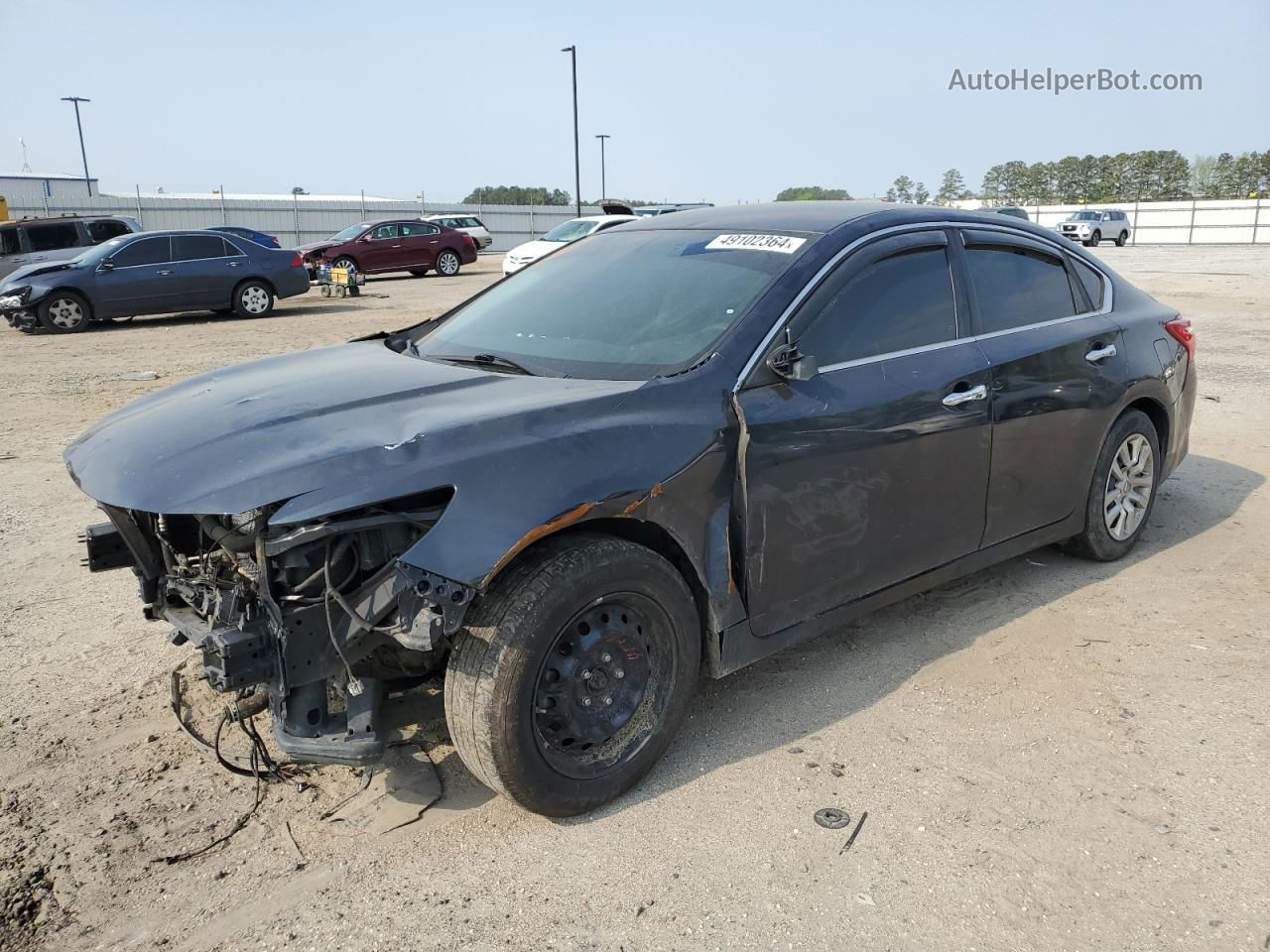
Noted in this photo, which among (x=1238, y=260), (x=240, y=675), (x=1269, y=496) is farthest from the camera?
(x=1238, y=260)

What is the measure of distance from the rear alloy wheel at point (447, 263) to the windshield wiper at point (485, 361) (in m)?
23.8

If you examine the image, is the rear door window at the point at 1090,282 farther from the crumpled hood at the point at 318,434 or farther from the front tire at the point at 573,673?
the front tire at the point at 573,673

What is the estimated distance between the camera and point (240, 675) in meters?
2.60

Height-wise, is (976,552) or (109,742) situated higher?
(976,552)

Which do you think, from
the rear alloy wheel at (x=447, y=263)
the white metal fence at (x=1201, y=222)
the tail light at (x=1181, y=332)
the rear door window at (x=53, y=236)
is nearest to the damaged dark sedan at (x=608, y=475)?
the tail light at (x=1181, y=332)

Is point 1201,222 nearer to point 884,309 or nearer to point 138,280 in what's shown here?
point 138,280

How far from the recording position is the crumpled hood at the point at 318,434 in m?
2.58

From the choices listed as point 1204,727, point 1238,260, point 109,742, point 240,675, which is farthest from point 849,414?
point 1238,260

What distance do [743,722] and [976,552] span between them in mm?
1297

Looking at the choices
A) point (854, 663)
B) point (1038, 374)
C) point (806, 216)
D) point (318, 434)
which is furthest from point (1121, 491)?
point (318, 434)

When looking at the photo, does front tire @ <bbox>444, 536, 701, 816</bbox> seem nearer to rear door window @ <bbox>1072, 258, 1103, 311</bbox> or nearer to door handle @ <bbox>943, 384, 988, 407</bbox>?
door handle @ <bbox>943, 384, 988, 407</bbox>

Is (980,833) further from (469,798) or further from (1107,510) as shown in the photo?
(1107,510)

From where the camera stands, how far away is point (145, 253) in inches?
616

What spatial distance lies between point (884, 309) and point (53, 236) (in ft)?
64.6
